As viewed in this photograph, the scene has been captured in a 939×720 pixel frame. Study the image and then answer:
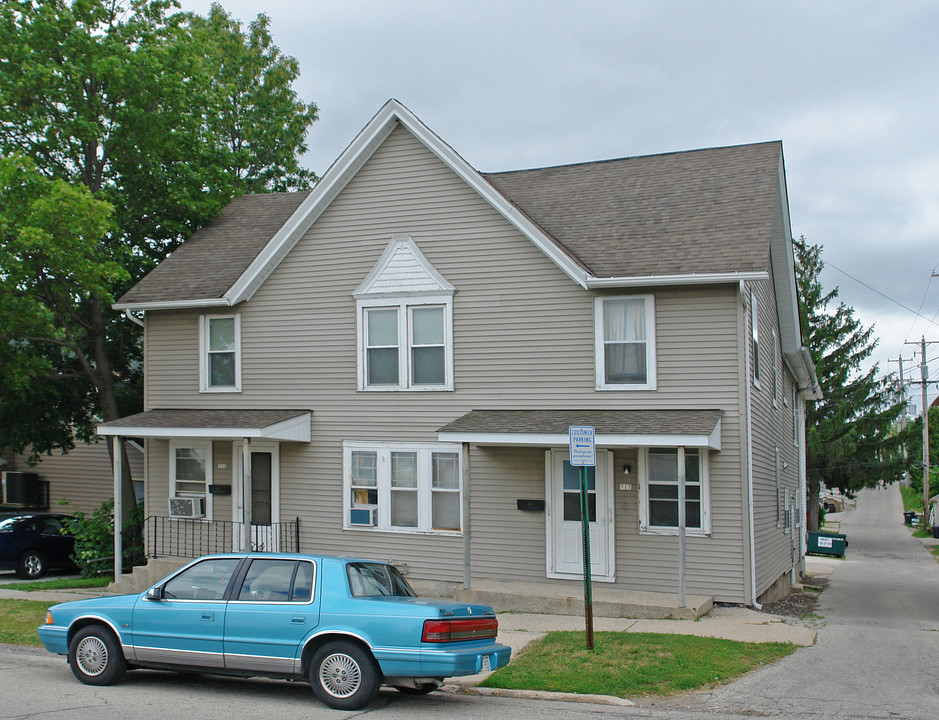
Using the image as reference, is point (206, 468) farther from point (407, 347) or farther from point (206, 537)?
point (407, 347)

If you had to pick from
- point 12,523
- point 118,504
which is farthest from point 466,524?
point 12,523

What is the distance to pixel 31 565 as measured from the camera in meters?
22.3

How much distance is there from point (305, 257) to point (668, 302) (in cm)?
716

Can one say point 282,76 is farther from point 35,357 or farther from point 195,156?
point 35,357

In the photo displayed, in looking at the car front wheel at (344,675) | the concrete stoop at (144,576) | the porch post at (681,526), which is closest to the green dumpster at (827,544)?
the porch post at (681,526)

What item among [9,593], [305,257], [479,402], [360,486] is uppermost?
[305,257]

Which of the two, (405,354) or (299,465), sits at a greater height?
(405,354)

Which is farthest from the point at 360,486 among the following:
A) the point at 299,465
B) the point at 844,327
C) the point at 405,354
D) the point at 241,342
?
the point at 844,327

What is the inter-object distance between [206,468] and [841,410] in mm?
35820

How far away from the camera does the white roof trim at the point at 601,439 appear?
14.0 m

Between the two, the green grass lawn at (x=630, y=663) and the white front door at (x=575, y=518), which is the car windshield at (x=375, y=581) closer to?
the green grass lawn at (x=630, y=663)

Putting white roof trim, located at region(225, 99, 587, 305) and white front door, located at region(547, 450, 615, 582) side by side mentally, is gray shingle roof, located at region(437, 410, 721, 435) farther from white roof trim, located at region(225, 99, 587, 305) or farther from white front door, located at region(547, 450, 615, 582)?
white roof trim, located at region(225, 99, 587, 305)

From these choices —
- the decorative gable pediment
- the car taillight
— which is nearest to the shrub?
the decorative gable pediment

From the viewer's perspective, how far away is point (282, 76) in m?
35.6
